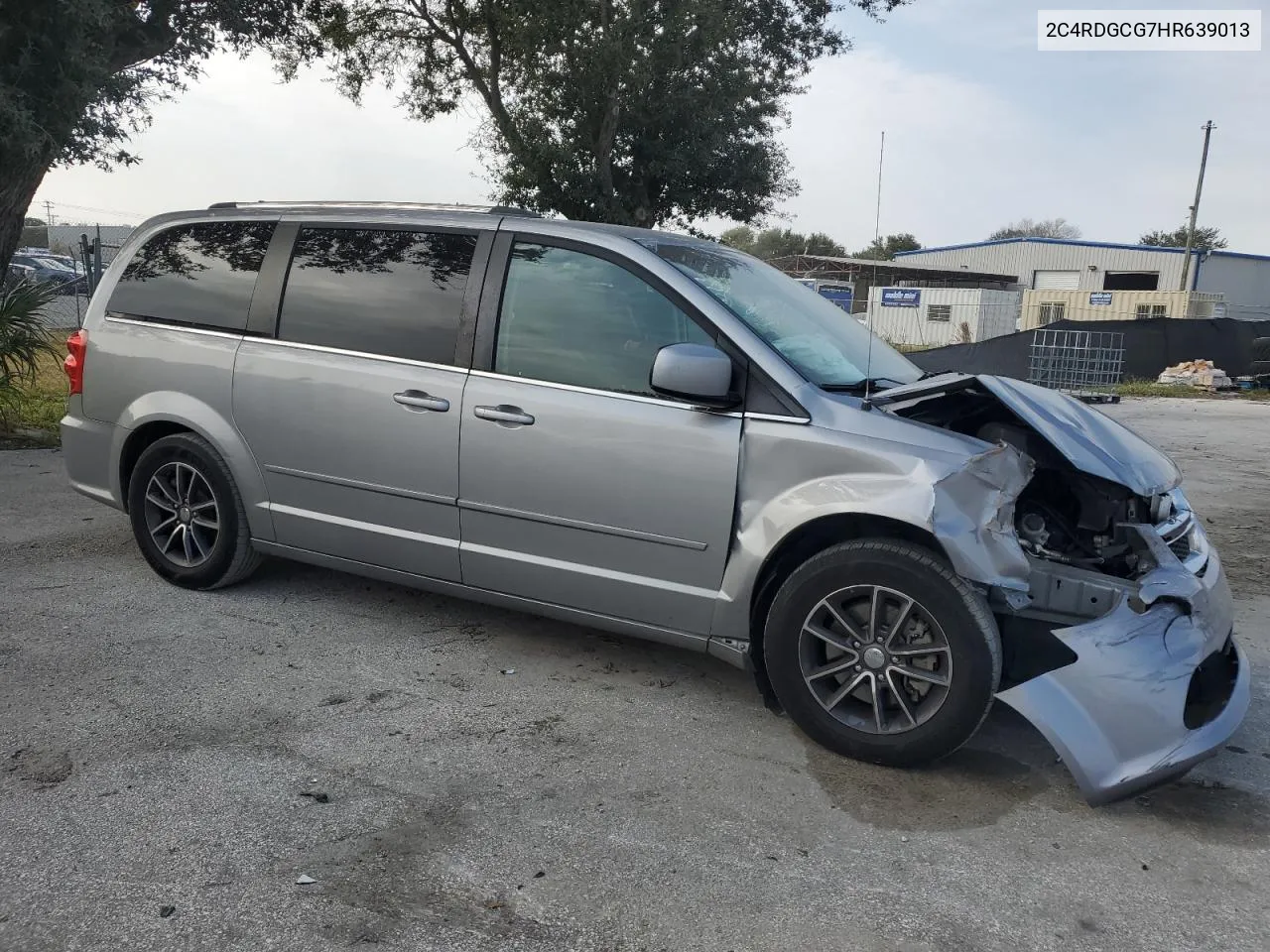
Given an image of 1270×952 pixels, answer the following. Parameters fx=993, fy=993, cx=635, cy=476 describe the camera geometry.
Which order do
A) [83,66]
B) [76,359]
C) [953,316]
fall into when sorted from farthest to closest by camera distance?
[953,316] < [83,66] < [76,359]

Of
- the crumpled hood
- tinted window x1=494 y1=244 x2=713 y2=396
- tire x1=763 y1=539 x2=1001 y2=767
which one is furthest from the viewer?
tinted window x1=494 y1=244 x2=713 y2=396

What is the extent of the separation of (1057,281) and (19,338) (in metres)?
52.3

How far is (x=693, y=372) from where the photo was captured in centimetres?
347

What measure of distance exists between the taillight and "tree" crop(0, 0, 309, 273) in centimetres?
374

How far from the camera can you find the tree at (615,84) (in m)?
15.4

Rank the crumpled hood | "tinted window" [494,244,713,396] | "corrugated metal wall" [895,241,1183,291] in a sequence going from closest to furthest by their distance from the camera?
the crumpled hood < "tinted window" [494,244,713,396] < "corrugated metal wall" [895,241,1183,291]

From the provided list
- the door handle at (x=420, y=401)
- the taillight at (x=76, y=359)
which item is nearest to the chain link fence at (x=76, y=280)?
the taillight at (x=76, y=359)

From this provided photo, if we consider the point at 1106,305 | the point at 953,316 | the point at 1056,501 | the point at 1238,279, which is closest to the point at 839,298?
the point at 1056,501

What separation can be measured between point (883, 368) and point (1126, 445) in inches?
38.8

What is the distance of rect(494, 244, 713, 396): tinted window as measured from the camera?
12.5 feet

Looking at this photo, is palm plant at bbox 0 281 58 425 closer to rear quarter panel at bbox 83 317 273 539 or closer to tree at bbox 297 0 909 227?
rear quarter panel at bbox 83 317 273 539

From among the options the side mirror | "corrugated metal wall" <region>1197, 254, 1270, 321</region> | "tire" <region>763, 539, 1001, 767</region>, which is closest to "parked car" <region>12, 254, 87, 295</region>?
the side mirror

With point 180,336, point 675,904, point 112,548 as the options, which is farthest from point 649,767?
point 112,548

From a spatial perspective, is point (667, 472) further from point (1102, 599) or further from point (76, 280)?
point (76, 280)
